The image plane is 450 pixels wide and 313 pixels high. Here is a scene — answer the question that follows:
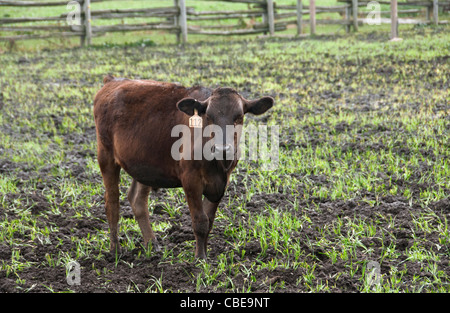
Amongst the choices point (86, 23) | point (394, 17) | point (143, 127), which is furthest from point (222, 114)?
point (86, 23)

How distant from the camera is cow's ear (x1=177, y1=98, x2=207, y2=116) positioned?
13.6 ft

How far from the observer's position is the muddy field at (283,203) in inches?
162

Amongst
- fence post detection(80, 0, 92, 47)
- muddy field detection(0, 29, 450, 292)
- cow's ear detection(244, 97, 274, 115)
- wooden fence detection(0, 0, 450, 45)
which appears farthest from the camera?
wooden fence detection(0, 0, 450, 45)

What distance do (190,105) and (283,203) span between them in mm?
1716

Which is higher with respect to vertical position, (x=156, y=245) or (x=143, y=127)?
(x=143, y=127)

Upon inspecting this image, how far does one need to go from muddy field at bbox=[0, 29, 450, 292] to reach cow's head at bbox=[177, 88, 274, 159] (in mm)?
846

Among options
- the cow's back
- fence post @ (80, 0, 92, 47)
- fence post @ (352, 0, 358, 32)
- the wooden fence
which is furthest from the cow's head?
fence post @ (352, 0, 358, 32)

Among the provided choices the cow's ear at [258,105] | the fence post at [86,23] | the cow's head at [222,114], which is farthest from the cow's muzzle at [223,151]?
the fence post at [86,23]

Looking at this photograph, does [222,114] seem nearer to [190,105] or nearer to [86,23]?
[190,105]

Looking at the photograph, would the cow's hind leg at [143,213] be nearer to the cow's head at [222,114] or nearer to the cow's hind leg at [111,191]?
the cow's hind leg at [111,191]

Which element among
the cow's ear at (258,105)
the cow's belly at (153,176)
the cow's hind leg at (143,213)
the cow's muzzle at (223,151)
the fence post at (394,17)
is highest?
the fence post at (394,17)

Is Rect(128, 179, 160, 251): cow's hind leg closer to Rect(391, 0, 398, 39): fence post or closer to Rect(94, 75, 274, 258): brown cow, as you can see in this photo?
Rect(94, 75, 274, 258): brown cow

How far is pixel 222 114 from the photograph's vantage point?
4.07 meters
